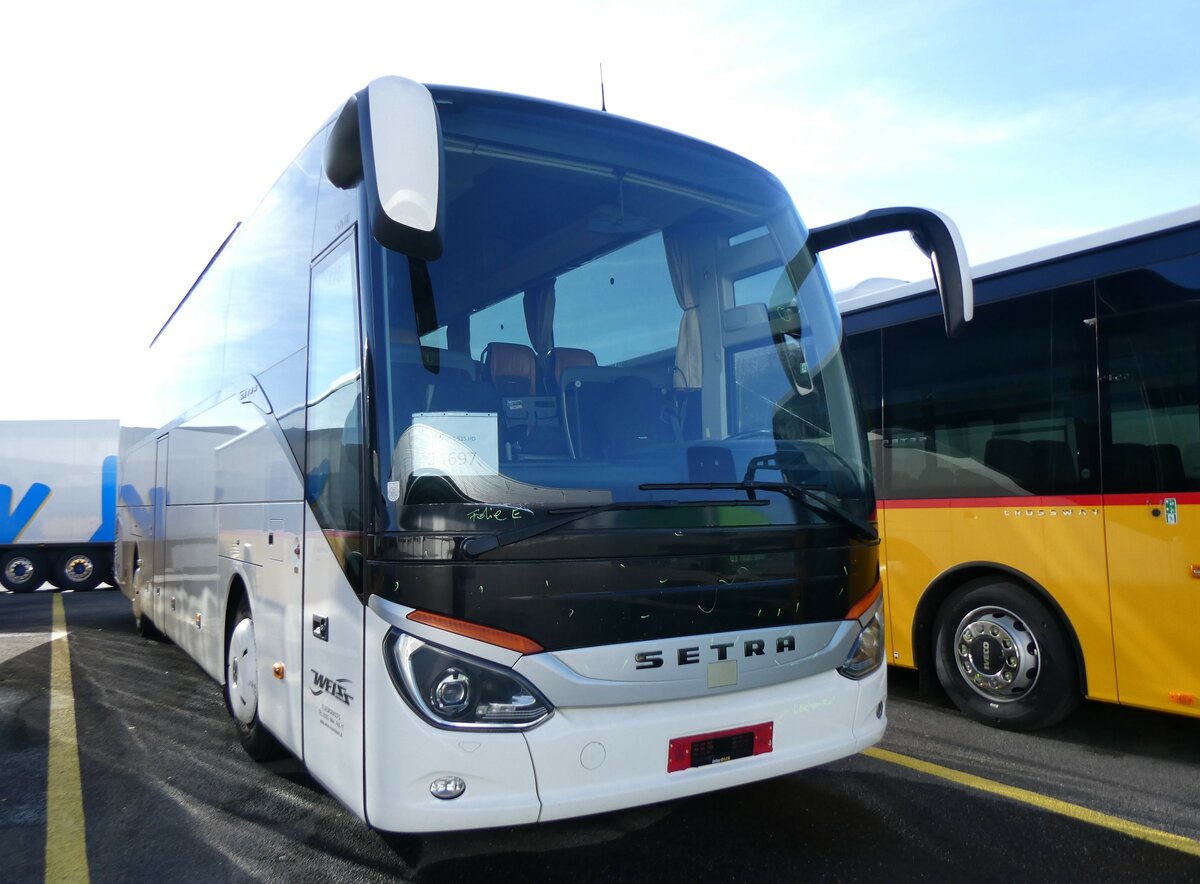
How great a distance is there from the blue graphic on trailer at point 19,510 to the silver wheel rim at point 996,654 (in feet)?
57.8

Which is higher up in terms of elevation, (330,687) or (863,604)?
(863,604)

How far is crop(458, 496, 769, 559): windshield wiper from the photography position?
2918 mm

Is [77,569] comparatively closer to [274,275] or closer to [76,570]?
[76,570]

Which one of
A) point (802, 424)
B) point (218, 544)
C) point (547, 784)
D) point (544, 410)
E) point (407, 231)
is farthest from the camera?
point (218, 544)

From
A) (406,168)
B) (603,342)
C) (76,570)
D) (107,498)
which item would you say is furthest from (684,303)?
(76,570)

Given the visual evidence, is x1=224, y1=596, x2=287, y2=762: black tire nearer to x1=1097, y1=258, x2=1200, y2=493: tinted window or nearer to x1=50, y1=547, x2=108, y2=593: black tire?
x1=1097, y1=258, x2=1200, y2=493: tinted window

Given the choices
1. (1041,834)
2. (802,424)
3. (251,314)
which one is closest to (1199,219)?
(802,424)

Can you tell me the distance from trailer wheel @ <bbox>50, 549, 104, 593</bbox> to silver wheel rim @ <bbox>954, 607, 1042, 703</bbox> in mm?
17726

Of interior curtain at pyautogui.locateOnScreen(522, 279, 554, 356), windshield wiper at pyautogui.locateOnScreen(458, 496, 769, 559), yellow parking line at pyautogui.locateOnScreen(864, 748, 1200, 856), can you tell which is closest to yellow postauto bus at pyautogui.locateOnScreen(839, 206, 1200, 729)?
yellow parking line at pyautogui.locateOnScreen(864, 748, 1200, 856)

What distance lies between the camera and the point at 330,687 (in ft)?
11.0

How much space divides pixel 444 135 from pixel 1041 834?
11.8 feet

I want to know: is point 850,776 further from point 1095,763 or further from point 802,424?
point 802,424

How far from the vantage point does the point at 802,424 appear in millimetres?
3723

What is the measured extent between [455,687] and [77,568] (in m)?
18.6
